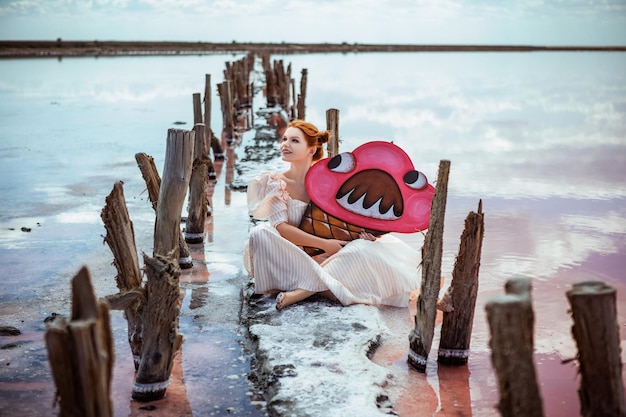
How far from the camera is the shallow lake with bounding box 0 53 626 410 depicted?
20.5 feet

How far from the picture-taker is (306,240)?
488cm

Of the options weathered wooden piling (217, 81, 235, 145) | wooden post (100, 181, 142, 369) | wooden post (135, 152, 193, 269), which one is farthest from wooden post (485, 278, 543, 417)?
weathered wooden piling (217, 81, 235, 145)

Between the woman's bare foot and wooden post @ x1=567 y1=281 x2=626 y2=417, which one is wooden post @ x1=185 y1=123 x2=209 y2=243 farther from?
wooden post @ x1=567 y1=281 x2=626 y2=417

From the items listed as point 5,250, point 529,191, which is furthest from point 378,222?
point 529,191

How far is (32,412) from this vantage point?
3635mm

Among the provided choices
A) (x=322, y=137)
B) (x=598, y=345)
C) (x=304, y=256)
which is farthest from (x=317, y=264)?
(x=598, y=345)

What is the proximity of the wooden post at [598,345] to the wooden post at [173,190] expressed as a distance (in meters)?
2.15

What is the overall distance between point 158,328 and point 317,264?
1.36 metres

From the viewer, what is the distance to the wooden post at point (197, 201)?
21.1 feet

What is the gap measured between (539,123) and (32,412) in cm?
1572

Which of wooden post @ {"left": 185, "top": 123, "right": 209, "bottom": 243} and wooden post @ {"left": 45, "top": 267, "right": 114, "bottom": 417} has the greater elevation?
wooden post @ {"left": 45, "top": 267, "right": 114, "bottom": 417}

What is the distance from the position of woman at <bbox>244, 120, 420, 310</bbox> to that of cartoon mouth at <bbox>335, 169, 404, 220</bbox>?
6.6 inches

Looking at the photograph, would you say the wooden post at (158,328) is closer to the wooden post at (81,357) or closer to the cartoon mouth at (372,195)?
the wooden post at (81,357)

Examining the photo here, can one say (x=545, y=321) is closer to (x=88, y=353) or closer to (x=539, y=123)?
(x=88, y=353)
